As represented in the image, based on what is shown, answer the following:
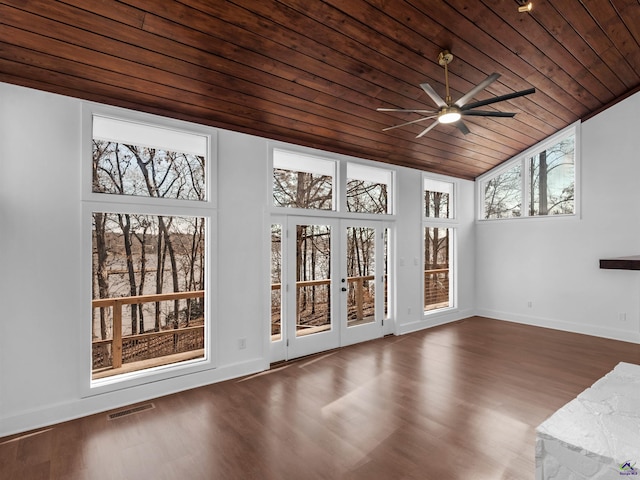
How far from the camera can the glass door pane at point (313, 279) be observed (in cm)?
482

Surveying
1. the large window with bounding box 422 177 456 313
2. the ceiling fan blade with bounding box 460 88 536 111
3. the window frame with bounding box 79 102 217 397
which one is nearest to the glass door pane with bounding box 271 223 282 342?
the window frame with bounding box 79 102 217 397

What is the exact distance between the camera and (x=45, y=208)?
3.05 m

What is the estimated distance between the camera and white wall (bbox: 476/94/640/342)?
542 centimetres

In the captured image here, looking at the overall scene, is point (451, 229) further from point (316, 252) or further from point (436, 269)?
point (316, 252)

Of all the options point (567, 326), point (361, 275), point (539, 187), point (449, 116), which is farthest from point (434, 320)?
point (449, 116)

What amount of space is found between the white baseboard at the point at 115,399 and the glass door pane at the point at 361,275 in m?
1.84

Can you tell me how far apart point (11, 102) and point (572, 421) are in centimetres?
468

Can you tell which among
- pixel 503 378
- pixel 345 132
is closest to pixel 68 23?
pixel 345 132

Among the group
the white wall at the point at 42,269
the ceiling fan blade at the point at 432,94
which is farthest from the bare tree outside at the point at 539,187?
the white wall at the point at 42,269

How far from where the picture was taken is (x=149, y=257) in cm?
499

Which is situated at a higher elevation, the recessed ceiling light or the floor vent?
the recessed ceiling light

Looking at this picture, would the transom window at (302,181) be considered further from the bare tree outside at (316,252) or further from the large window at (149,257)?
the large window at (149,257)

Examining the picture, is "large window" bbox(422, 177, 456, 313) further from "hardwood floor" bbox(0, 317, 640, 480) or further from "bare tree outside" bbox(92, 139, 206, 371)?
"bare tree outside" bbox(92, 139, 206, 371)

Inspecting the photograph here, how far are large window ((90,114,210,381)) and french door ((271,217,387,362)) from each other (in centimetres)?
104
